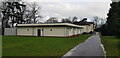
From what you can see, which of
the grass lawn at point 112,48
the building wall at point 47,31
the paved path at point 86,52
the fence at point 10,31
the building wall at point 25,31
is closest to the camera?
the paved path at point 86,52

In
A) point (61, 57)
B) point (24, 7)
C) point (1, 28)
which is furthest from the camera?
point (24, 7)

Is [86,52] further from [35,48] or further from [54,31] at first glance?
[54,31]

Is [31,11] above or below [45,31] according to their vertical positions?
above

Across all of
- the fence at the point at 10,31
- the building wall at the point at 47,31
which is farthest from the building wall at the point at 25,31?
the fence at the point at 10,31

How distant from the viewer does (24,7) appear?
196ft

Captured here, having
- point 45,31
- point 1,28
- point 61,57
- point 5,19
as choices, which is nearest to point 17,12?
point 5,19

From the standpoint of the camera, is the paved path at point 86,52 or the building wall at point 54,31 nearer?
the paved path at point 86,52

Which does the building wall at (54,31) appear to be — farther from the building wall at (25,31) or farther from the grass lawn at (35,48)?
the grass lawn at (35,48)

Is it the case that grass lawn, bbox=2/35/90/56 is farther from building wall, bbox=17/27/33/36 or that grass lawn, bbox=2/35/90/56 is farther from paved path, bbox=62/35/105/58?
building wall, bbox=17/27/33/36

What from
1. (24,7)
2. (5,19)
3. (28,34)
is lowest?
(28,34)

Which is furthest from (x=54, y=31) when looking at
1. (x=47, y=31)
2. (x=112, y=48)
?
(x=112, y=48)

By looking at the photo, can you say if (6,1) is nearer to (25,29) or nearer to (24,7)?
(24,7)

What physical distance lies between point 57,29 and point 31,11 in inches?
962

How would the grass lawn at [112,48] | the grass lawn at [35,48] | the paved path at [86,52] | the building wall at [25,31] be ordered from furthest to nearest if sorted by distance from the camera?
the building wall at [25,31], the grass lawn at [112,48], the grass lawn at [35,48], the paved path at [86,52]
